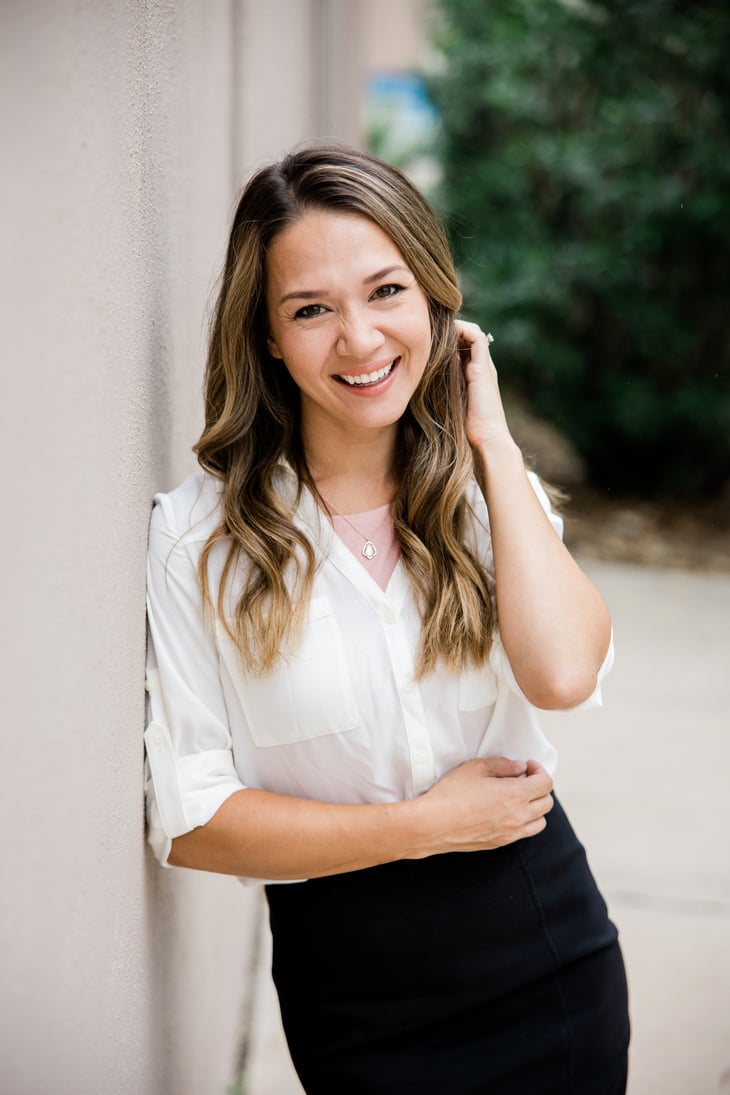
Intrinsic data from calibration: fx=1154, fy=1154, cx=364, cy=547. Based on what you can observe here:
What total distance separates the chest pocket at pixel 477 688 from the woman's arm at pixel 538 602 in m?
0.07

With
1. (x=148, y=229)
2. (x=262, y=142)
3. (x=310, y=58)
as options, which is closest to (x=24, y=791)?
(x=148, y=229)

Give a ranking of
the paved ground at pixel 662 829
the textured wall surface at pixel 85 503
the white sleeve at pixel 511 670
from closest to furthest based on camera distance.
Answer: the textured wall surface at pixel 85 503
the white sleeve at pixel 511 670
the paved ground at pixel 662 829

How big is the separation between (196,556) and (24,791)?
27.2 inches

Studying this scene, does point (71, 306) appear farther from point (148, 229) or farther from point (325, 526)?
point (325, 526)

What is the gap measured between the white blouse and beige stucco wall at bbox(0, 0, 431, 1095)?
0.20 feet

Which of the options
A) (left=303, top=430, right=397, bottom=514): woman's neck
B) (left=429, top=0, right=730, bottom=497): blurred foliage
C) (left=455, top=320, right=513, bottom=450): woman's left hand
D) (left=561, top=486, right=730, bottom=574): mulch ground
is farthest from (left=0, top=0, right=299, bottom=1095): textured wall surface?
(left=429, top=0, right=730, bottom=497): blurred foliage

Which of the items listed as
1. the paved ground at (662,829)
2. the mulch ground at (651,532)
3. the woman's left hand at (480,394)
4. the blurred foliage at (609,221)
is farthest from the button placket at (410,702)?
the blurred foliage at (609,221)

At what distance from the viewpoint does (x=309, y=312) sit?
1729 millimetres

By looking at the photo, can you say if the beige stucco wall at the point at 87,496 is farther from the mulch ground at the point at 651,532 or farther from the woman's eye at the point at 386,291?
the mulch ground at the point at 651,532

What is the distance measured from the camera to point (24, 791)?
39.9 inches

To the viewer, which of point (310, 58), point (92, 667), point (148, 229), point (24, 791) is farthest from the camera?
point (310, 58)

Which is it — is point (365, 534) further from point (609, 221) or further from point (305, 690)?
point (609, 221)

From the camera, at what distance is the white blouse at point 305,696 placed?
1.64 meters

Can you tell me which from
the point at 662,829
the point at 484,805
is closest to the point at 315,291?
the point at 484,805
